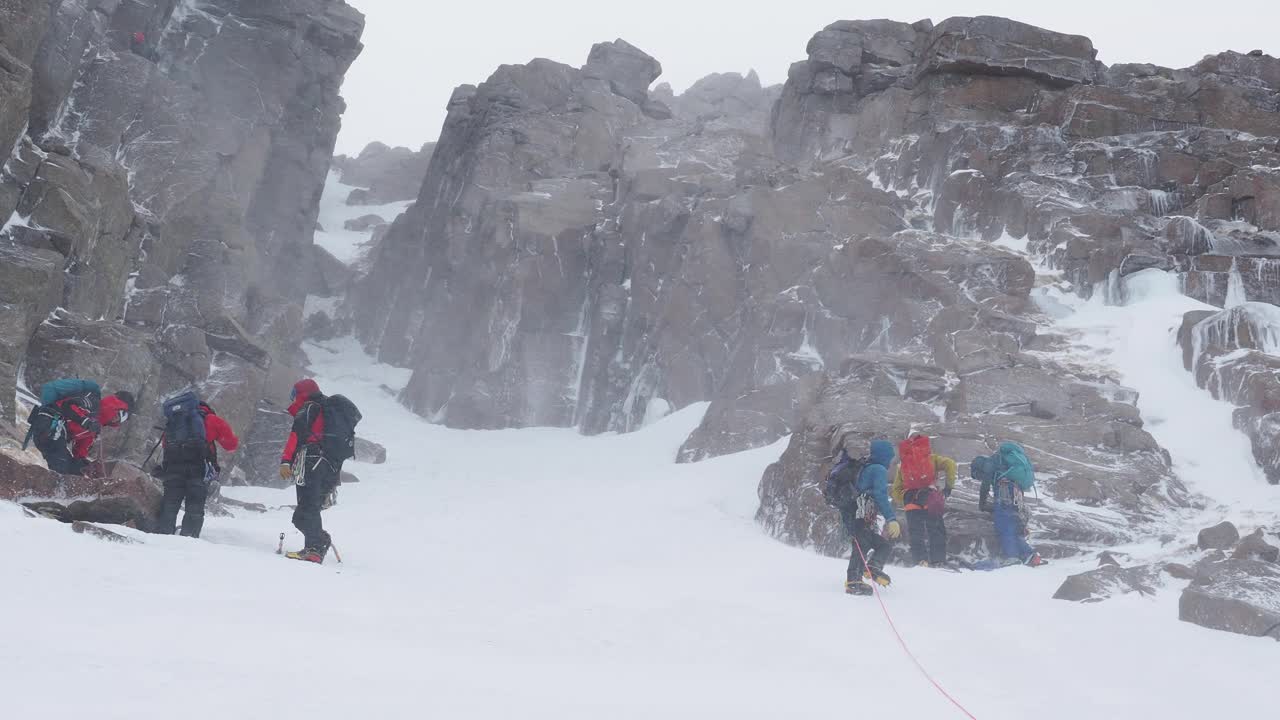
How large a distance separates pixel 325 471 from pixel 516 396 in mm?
31117

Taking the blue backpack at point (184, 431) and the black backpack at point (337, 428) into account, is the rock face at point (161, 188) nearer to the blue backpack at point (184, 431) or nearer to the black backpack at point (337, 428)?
the blue backpack at point (184, 431)

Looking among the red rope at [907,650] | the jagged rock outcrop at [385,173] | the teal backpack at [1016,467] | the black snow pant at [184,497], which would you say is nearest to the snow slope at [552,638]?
the red rope at [907,650]

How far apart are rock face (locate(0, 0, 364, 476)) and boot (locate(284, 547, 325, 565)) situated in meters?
9.91

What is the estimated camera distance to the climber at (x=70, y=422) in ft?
38.8

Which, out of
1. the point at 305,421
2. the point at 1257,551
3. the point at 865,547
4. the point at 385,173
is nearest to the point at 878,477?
the point at 865,547

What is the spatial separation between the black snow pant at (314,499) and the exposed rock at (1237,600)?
8.67 meters

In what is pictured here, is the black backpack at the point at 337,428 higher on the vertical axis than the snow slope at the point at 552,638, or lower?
higher

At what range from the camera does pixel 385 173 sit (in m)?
75.9

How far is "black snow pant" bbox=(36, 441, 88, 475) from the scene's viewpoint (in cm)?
1178

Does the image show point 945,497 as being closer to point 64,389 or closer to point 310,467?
point 310,467

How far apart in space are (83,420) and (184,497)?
6.08 ft

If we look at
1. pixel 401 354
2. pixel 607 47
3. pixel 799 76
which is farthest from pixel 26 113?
pixel 607 47

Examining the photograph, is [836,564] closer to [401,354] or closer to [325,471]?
[325,471]

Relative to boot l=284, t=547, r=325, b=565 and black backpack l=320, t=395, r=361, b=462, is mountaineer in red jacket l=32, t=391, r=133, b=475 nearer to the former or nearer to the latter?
black backpack l=320, t=395, r=361, b=462
